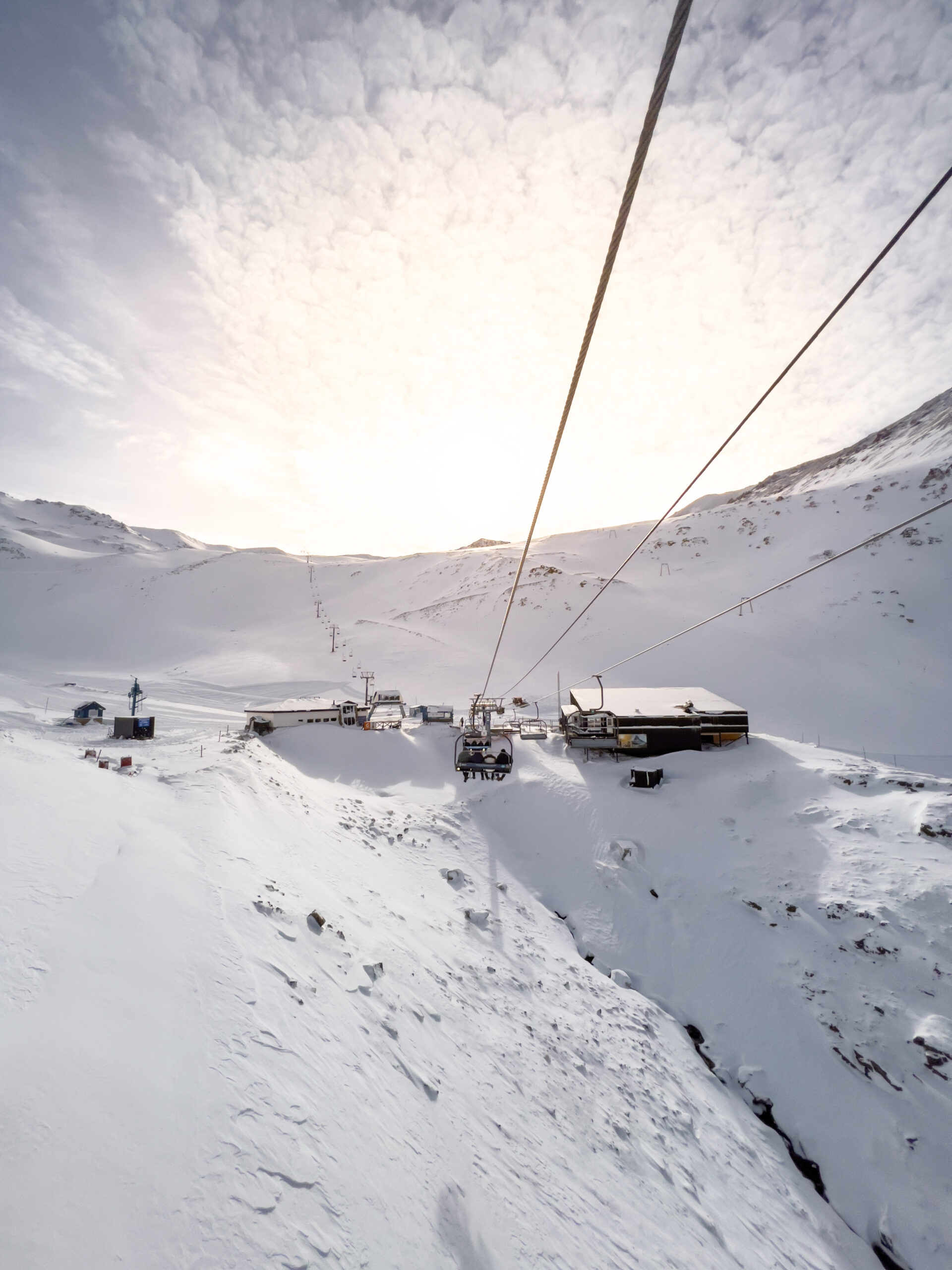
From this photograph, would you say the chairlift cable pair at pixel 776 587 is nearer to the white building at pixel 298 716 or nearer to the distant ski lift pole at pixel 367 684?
the distant ski lift pole at pixel 367 684

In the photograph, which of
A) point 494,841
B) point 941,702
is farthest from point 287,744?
point 941,702

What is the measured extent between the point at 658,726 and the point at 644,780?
203 inches

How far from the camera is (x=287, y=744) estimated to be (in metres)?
30.3

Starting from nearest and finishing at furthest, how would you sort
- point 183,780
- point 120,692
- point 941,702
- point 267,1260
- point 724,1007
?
point 267,1260 → point 724,1007 → point 183,780 → point 941,702 → point 120,692

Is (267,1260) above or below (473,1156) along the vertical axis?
above

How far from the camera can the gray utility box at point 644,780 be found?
23453 mm

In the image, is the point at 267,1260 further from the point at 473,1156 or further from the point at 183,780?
the point at 183,780

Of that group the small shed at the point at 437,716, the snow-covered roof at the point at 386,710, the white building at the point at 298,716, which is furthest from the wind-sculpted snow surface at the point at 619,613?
the white building at the point at 298,716

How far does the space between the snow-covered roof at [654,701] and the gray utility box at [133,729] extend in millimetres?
27380

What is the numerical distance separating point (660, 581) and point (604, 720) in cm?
5090

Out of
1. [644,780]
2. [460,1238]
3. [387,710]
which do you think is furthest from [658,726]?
[460,1238]

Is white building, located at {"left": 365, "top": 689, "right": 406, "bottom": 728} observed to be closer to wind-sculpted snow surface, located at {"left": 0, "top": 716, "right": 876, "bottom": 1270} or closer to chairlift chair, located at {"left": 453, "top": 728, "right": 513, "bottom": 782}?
chairlift chair, located at {"left": 453, "top": 728, "right": 513, "bottom": 782}

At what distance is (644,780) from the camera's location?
23484 mm

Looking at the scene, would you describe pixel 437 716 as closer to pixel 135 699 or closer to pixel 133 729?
pixel 133 729
